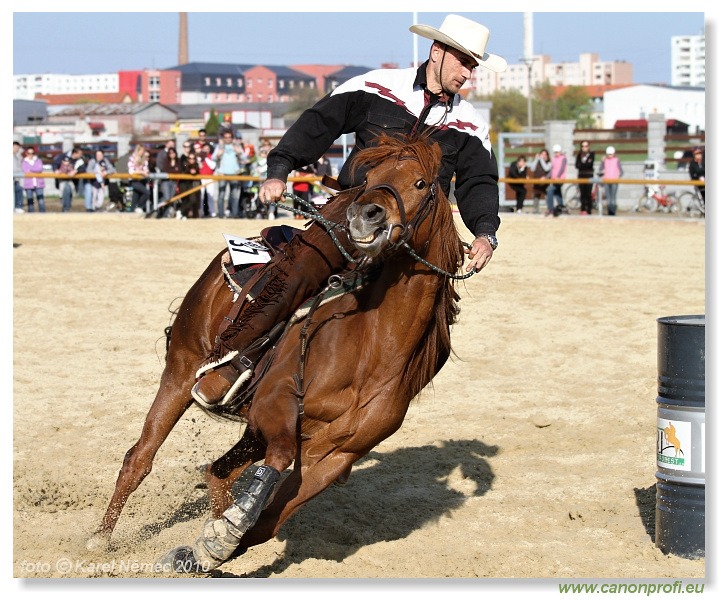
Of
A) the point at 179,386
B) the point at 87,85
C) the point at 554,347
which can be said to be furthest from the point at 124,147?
the point at 87,85

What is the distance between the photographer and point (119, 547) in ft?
19.3

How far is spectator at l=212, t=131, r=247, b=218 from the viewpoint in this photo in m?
22.9

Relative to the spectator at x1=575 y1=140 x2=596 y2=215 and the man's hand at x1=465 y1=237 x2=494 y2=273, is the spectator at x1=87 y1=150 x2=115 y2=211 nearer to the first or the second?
the spectator at x1=575 y1=140 x2=596 y2=215

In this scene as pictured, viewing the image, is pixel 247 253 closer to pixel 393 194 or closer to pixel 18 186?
pixel 393 194

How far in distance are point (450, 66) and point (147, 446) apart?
266 cm

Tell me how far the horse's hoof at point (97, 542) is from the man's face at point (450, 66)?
9.88 feet

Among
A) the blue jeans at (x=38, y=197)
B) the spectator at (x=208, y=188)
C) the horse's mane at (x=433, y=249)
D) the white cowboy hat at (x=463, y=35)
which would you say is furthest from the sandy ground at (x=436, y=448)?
the blue jeans at (x=38, y=197)

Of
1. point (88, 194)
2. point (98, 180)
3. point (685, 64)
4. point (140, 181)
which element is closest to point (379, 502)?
point (140, 181)

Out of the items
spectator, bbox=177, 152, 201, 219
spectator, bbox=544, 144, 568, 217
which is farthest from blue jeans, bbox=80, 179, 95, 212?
spectator, bbox=544, 144, 568, 217

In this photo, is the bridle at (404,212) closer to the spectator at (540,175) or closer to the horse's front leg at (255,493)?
the horse's front leg at (255,493)

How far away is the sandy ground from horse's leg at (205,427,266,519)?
0.29m

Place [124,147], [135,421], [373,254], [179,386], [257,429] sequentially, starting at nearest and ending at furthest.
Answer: [373,254], [257,429], [179,386], [135,421], [124,147]

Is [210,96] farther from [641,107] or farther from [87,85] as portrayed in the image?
[641,107]

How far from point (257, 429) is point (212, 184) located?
18767mm
